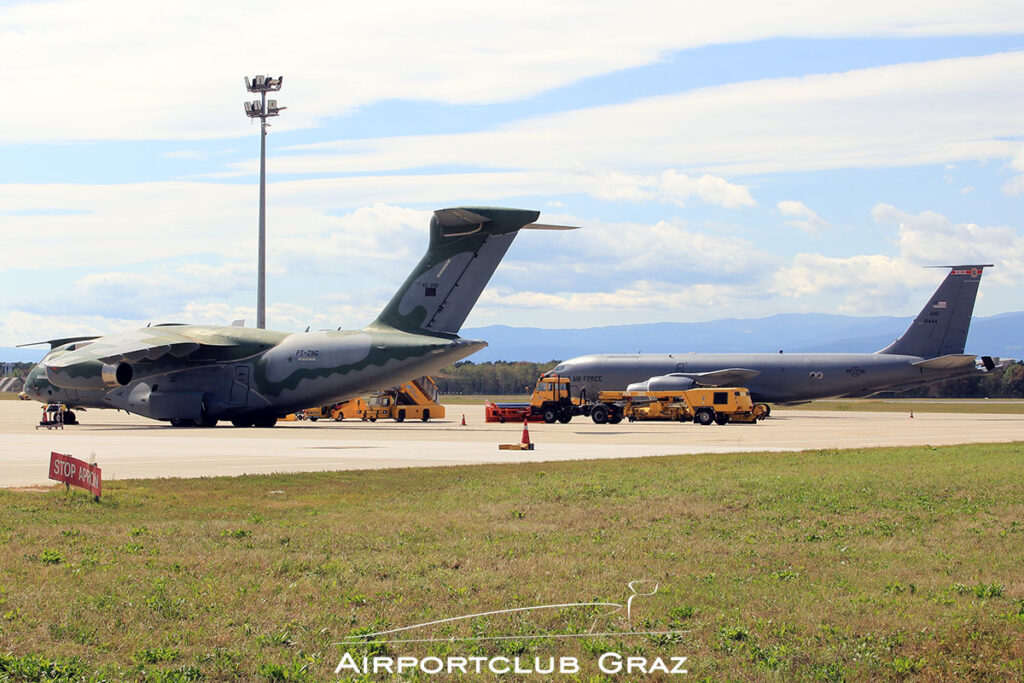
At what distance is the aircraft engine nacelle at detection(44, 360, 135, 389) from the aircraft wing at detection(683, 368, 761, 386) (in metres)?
38.7

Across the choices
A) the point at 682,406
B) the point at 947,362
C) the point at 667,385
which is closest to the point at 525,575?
the point at 682,406

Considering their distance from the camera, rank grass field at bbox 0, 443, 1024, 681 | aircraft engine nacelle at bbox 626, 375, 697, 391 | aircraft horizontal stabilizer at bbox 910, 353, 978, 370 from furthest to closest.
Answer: aircraft engine nacelle at bbox 626, 375, 697, 391 → aircraft horizontal stabilizer at bbox 910, 353, 978, 370 → grass field at bbox 0, 443, 1024, 681

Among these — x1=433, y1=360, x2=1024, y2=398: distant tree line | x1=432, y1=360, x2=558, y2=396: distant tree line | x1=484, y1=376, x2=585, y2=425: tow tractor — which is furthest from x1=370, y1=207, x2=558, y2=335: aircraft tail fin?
x1=432, y1=360, x2=558, y2=396: distant tree line

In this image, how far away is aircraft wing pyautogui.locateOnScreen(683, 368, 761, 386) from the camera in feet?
238

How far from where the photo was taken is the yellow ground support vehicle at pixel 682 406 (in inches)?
2275

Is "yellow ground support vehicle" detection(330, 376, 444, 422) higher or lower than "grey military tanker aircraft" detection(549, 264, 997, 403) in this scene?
lower

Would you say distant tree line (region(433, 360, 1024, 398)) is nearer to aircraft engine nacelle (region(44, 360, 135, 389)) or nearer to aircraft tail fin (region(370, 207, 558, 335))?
aircraft tail fin (region(370, 207, 558, 335))

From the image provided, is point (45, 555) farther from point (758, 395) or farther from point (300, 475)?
point (758, 395)

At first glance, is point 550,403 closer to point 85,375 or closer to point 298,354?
point 298,354

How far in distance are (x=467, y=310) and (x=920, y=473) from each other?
94.2 feet

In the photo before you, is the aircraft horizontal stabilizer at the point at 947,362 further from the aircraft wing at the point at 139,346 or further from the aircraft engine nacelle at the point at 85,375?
the aircraft engine nacelle at the point at 85,375

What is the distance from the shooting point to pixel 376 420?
69.4 meters

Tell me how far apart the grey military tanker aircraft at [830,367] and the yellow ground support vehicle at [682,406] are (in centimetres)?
653

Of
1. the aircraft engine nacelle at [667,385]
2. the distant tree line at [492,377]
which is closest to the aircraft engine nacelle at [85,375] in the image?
the aircraft engine nacelle at [667,385]
